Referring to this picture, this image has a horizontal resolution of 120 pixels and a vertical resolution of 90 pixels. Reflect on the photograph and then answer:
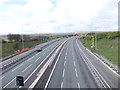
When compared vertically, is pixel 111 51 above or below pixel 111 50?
below

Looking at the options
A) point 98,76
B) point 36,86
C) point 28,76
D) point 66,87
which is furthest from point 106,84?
point 28,76

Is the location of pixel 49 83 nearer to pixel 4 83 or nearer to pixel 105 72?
pixel 4 83

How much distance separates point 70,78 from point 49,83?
13.4 feet

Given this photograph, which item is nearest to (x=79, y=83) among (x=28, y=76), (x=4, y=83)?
(x=28, y=76)

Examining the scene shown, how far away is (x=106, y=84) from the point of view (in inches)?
859

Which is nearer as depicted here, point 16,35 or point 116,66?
point 116,66

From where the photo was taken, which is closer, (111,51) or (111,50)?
(111,51)

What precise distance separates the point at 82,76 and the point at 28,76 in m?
9.74

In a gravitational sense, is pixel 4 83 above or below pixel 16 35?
below

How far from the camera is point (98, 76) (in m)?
25.7

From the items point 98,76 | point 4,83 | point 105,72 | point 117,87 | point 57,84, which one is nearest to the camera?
point 117,87

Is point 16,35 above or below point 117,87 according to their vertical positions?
above

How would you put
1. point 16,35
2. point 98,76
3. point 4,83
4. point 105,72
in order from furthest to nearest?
point 16,35, point 105,72, point 98,76, point 4,83

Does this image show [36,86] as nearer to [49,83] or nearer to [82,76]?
[49,83]
